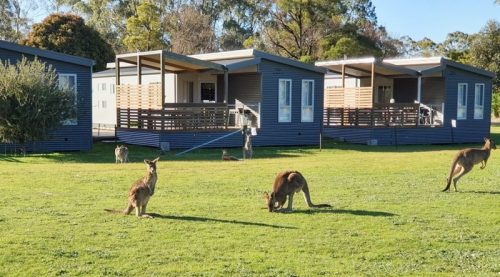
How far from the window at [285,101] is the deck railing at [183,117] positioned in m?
2.71

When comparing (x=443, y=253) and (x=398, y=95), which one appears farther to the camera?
(x=398, y=95)

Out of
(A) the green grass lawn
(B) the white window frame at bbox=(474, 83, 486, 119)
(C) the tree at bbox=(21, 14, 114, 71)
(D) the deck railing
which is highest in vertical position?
(C) the tree at bbox=(21, 14, 114, 71)

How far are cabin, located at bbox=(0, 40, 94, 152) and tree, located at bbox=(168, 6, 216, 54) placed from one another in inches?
1232

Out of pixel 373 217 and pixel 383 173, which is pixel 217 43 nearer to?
pixel 383 173

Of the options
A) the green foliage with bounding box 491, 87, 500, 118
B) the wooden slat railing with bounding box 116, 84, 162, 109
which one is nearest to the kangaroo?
the wooden slat railing with bounding box 116, 84, 162, 109

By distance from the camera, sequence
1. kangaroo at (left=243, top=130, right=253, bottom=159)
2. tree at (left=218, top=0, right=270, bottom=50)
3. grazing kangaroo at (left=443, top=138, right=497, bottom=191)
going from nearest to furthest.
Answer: grazing kangaroo at (left=443, top=138, right=497, bottom=191) < kangaroo at (left=243, top=130, right=253, bottom=159) < tree at (left=218, top=0, right=270, bottom=50)

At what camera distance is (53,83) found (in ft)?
65.1

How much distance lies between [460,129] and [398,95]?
4.07 meters

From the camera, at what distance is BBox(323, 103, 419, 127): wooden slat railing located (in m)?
28.2

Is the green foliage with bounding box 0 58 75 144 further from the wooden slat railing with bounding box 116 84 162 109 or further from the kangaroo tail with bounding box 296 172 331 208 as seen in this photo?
the kangaroo tail with bounding box 296 172 331 208

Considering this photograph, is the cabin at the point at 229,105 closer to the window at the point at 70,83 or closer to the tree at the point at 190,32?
the window at the point at 70,83

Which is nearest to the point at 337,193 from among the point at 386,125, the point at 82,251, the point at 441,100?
the point at 82,251

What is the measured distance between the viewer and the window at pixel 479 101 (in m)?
31.2

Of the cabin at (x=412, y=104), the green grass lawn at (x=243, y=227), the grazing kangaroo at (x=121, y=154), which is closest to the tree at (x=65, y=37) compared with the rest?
the cabin at (x=412, y=104)
